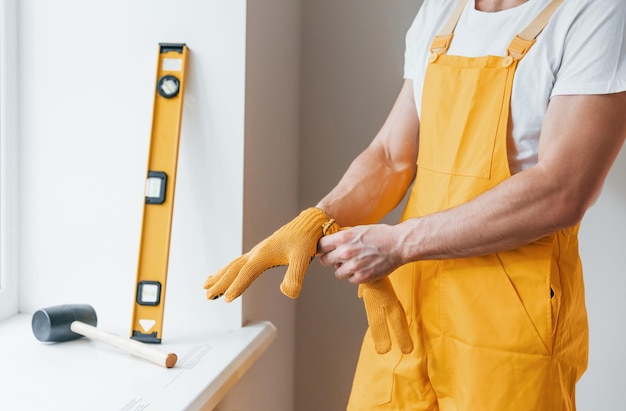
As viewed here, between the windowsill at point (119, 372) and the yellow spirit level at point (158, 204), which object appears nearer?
the windowsill at point (119, 372)

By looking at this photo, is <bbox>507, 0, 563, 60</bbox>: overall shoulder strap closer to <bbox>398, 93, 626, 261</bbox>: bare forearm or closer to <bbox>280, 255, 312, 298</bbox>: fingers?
<bbox>398, 93, 626, 261</bbox>: bare forearm

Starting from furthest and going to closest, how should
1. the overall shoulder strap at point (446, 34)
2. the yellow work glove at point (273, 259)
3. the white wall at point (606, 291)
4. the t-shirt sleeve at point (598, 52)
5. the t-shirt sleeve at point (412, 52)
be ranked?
the white wall at point (606, 291) < the t-shirt sleeve at point (412, 52) < the overall shoulder strap at point (446, 34) < the yellow work glove at point (273, 259) < the t-shirt sleeve at point (598, 52)

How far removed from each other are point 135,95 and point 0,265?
56 cm

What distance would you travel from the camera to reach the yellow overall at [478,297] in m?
1.19

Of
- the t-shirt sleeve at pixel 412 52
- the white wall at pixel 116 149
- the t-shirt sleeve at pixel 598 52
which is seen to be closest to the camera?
the t-shirt sleeve at pixel 598 52

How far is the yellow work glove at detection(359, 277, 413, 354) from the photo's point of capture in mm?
1232

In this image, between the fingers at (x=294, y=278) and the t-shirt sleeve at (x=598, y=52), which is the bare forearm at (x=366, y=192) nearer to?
the fingers at (x=294, y=278)

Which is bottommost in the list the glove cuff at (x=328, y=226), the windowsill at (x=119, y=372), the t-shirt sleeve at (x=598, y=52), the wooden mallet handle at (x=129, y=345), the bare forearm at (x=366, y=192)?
the windowsill at (x=119, y=372)

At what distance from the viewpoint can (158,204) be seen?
1.54 meters

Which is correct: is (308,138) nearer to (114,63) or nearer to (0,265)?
(114,63)

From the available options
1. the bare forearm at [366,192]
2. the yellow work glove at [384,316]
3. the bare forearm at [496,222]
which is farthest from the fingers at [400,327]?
the bare forearm at [366,192]

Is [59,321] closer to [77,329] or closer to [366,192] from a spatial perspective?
[77,329]

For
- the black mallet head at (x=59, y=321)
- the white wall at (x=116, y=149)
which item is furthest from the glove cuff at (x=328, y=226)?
the black mallet head at (x=59, y=321)

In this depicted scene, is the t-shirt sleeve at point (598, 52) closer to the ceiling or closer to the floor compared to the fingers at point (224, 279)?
closer to the ceiling
